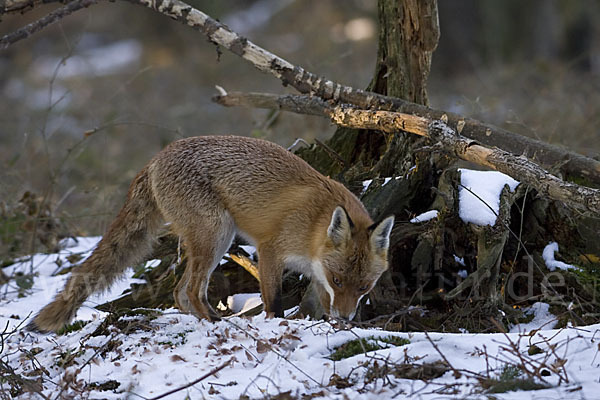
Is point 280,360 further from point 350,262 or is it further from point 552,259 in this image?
point 552,259

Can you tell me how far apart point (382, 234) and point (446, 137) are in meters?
1.09

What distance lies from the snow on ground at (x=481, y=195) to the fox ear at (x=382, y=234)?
38.1 inches

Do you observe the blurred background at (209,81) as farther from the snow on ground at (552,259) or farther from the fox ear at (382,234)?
the fox ear at (382,234)

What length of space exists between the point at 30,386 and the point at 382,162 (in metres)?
4.09

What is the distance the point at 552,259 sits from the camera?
601 centimetres

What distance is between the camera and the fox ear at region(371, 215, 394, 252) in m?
5.12

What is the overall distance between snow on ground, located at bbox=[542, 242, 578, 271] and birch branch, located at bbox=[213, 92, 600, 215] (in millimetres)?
1277

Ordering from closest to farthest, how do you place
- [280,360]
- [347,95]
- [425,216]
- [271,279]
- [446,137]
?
1. [280,360]
2. [446,137]
3. [271,279]
4. [425,216]
5. [347,95]

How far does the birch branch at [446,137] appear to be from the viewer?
4.52 m

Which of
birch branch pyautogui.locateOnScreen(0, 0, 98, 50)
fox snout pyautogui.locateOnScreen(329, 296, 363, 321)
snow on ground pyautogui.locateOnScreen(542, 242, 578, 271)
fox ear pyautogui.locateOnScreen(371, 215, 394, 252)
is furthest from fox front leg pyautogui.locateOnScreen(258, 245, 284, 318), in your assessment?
birch branch pyautogui.locateOnScreen(0, 0, 98, 50)

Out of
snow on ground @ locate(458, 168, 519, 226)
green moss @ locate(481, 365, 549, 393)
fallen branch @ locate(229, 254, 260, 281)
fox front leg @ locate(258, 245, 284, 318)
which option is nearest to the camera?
green moss @ locate(481, 365, 549, 393)

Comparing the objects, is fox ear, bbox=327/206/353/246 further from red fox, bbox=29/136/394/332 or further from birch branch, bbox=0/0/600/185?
birch branch, bbox=0/0/600/185

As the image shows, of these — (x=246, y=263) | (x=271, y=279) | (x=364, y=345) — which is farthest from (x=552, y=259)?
(x=246, y=263)

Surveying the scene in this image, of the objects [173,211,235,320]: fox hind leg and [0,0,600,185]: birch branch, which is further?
[0,0,600,185]: birch branch
